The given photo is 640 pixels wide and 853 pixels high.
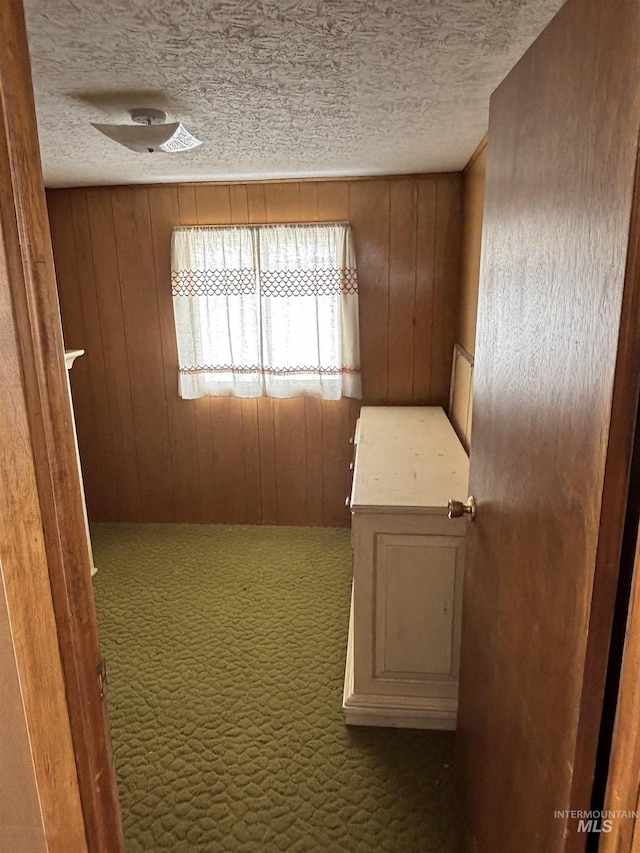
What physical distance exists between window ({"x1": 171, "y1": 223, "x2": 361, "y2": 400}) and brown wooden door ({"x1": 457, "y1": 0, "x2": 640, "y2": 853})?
1929 millimetres

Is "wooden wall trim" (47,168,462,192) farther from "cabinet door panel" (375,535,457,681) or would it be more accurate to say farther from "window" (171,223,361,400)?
"cabinet door panel" (375,535,457,681)

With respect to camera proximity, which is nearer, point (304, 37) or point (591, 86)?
point (591, 86)

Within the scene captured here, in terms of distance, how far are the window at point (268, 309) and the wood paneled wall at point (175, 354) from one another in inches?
4.6

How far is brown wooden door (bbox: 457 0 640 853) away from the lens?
0.70 meters

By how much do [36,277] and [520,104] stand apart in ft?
2.99

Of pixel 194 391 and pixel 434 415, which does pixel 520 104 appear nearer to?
pixel 434 415

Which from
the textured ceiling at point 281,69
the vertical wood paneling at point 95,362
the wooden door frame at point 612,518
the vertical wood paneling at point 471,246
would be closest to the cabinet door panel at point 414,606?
the vertical wood paneling at point 471,246

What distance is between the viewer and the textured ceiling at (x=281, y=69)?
1.26 metres

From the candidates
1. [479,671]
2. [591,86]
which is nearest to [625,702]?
[479,671]

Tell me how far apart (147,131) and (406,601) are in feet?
6.12

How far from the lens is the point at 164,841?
1652 millimetres

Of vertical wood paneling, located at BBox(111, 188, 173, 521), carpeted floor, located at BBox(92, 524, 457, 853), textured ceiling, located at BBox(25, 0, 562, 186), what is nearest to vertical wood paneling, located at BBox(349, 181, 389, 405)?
textured ceiling, located at BBox(25, 0, 562, 186)

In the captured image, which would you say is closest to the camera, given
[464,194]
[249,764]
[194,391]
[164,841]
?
[164,841]

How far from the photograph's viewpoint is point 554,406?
0.89 m
